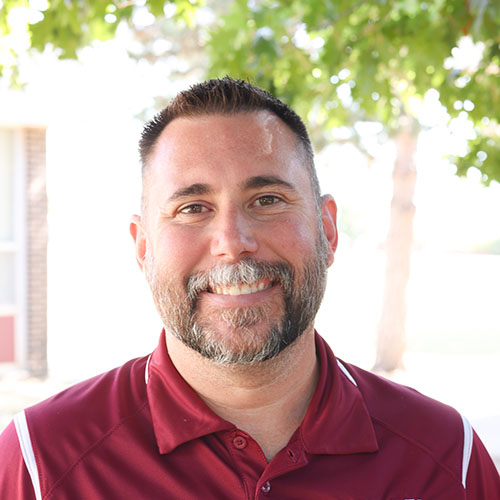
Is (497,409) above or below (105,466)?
below

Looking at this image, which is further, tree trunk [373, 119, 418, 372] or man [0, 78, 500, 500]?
tree trunk [373, 119, 418, 372]

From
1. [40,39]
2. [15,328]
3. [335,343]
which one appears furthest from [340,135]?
[40,39]

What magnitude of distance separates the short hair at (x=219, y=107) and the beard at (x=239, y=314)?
342 millimetres

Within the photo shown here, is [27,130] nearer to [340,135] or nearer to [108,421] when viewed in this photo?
[340,135]

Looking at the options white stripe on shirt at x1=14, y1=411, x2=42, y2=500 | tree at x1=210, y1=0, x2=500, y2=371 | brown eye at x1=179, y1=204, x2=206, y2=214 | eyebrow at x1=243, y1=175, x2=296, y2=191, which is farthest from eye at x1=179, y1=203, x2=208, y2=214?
tree at x1=210, y1=0, x2=500, y2=371

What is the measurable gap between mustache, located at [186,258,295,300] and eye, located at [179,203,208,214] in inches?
6.7

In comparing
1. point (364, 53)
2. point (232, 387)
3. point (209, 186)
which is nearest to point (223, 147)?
point (209, 186)

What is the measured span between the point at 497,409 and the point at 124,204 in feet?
43.4

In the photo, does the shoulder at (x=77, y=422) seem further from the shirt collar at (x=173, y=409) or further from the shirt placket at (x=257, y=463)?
the shirt placket at (x=257, y=463)

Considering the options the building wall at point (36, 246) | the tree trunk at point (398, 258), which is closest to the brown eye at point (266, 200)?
the building wall at point (36, 246)

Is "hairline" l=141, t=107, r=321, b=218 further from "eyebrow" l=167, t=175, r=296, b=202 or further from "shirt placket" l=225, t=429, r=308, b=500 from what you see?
"shirt placket" l=225, t=429, r=308, b=500

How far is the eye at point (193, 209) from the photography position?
1869 millimetres

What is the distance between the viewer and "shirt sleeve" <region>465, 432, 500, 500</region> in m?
1.91

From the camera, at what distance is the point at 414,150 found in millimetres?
11086
